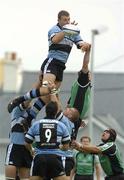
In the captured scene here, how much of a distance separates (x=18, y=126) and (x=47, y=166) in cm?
162

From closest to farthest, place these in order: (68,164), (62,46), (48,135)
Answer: (48,135)
(62,46)
(68,164)

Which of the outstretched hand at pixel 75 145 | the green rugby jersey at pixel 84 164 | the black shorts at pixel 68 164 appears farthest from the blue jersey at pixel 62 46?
the green rugby jersey at pixel 84 164

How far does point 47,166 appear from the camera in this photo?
407 inches

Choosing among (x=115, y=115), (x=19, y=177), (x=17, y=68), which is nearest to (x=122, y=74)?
(x=115, y=115)

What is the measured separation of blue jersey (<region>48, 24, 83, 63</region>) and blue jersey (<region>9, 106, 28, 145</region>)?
3.91 feet

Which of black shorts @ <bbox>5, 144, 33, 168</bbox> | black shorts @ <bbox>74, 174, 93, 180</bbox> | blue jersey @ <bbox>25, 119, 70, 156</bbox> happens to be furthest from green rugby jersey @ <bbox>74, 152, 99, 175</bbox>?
blue jersey @ <bbox>25, 119, 70, 156</bbox>

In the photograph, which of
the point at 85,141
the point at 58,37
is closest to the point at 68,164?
the point at 58,37

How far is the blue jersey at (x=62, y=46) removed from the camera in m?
11.2

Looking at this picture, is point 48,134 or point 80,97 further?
point 80,97

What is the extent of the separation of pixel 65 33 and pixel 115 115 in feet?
56.1

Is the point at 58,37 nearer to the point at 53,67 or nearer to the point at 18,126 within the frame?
the point at 53,67

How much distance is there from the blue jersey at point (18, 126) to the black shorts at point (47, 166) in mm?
1436

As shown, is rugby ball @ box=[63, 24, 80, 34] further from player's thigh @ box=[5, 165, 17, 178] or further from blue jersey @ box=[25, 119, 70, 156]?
player's thigh @ box=[5, 165, 17, 178]

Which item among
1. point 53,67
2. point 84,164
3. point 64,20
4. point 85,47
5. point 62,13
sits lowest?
point 84,164
